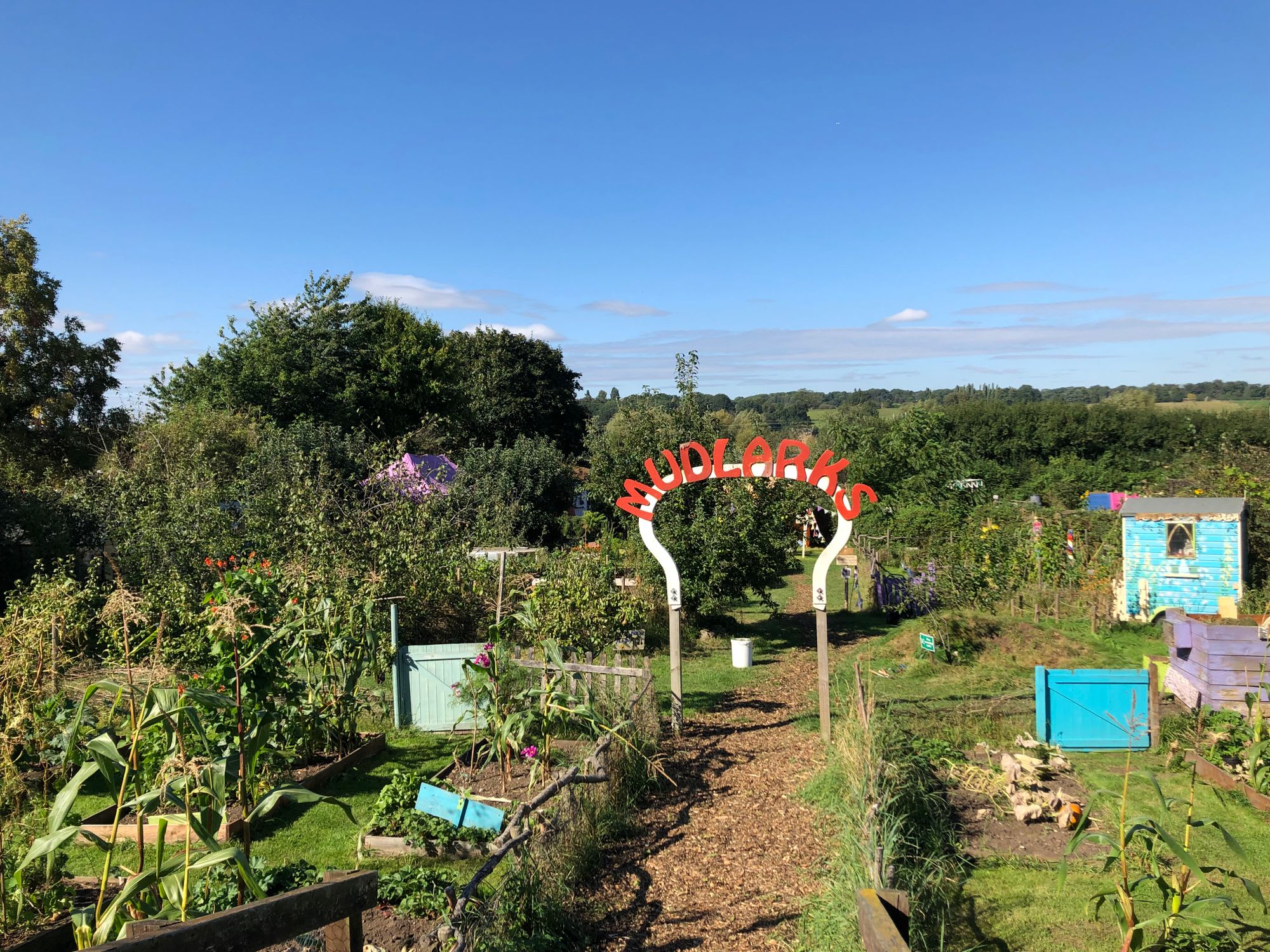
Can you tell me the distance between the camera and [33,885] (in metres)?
4.83

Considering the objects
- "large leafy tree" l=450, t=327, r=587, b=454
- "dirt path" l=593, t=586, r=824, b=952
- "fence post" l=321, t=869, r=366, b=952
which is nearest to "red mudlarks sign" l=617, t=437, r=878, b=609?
"dirt path" l=593, t=586, r=824, b=952

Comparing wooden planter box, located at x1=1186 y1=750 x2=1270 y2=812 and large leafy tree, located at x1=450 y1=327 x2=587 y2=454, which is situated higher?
large leafy tree, located at x1=450 y1=327 x2=587 y2=454

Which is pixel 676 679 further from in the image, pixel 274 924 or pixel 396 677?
pixel 274 924

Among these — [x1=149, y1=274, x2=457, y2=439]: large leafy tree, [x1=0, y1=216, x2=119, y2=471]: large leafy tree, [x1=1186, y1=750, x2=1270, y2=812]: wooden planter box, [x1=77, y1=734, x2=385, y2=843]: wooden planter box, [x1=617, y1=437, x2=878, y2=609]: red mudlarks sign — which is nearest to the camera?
[x1=77, y1=734, x2=385, y2=843]: wooden planter box

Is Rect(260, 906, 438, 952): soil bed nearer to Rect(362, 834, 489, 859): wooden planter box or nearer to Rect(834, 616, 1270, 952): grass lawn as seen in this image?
Rect(362, 834, 489, 859): wooden planter box

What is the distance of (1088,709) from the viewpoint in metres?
8.42

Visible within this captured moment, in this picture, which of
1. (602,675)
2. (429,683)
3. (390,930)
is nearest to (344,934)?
(390,930)

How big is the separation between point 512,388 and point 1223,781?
38.1m

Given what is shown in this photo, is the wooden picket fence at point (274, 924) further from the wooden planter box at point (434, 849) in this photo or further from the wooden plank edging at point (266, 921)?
the wooden planter box at point (434, 849)

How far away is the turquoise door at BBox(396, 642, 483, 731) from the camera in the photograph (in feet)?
30.8

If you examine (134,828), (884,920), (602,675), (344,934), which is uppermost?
(344,934)

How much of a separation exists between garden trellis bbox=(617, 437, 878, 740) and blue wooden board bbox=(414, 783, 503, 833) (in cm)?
340

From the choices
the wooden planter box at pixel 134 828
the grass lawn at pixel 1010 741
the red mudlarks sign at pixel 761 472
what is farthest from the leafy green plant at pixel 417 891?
the red mudlarks sign at pixel 761 472

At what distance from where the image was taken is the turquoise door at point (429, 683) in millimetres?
9375
